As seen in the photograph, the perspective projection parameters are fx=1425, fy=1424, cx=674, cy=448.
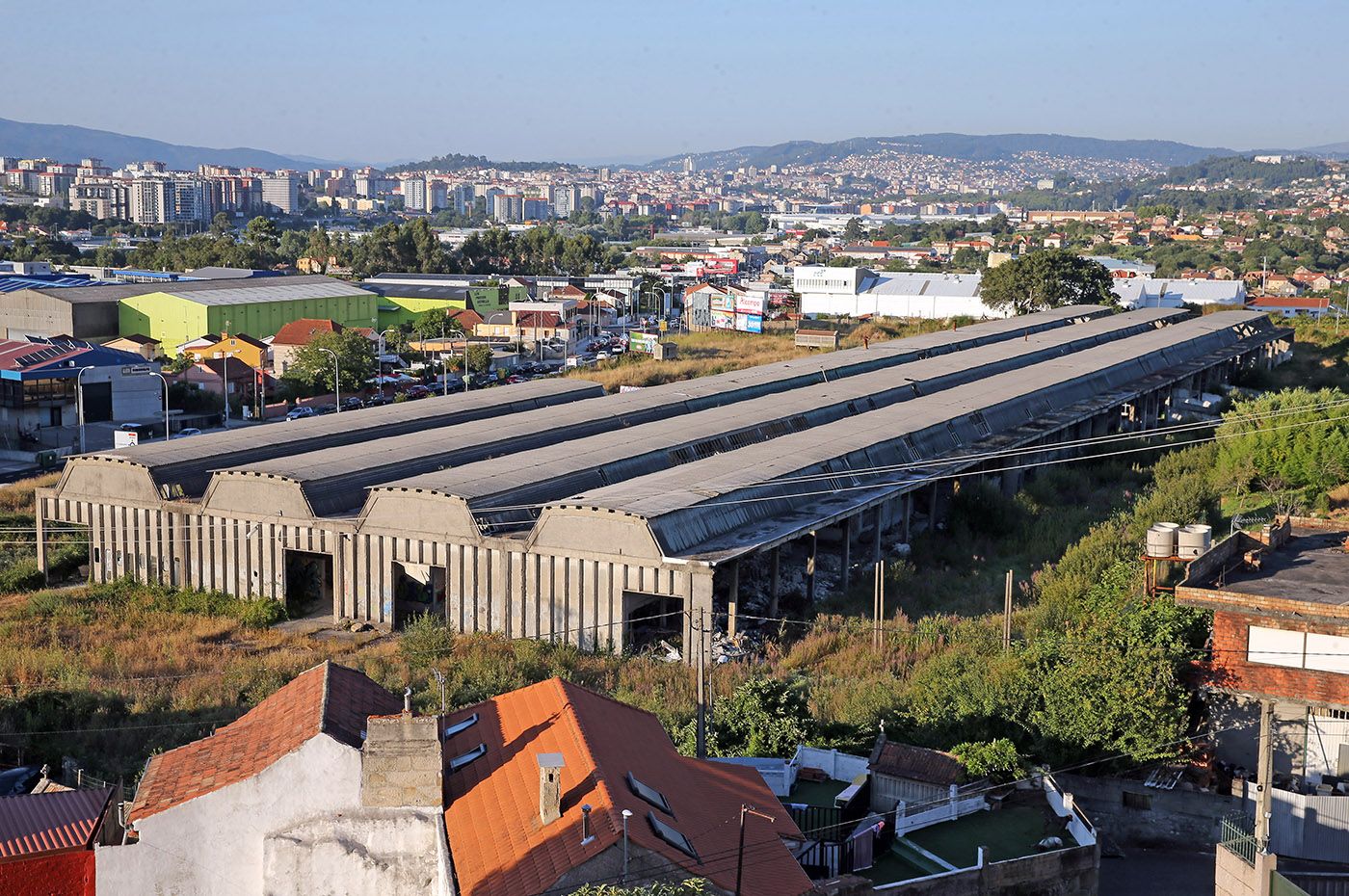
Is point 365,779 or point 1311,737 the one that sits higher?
point 365,779

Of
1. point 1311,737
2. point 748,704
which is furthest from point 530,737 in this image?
point 1311,737

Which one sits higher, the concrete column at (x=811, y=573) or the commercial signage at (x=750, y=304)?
the commercial signage at (x=750, y=304)

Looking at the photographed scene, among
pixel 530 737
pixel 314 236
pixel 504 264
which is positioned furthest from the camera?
pixel 504 264

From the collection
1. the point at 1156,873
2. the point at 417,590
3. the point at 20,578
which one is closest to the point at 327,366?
the point at 20,578

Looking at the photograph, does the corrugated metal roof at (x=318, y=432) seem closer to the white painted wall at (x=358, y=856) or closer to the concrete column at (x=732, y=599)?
the concrete column at (x=732, y=599)

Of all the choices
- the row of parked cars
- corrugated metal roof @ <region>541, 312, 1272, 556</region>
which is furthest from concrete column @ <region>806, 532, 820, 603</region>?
the row of parked cars

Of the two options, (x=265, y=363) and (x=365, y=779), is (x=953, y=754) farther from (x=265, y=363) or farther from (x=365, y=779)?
(x=265, y=363)

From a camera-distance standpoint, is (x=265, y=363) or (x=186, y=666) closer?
(x=186, y=666)

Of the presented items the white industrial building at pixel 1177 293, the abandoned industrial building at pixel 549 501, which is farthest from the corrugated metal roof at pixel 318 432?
the white industrial building at pixel 1177 293
